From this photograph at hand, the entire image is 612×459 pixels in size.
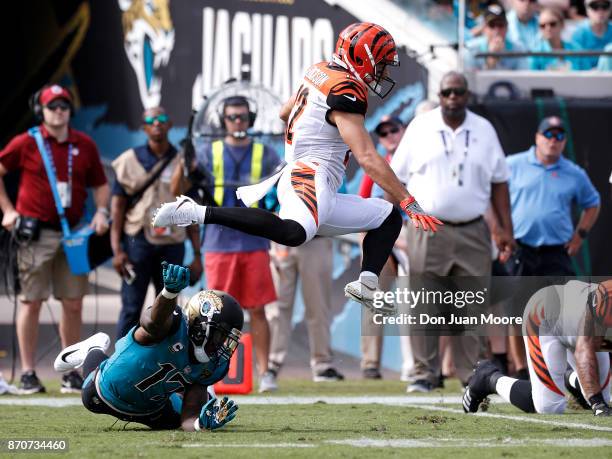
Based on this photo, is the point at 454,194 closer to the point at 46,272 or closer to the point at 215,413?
the point at 46,272

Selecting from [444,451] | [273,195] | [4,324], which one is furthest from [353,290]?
[4,324]

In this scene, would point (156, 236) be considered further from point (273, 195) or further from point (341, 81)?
point (341, 81)

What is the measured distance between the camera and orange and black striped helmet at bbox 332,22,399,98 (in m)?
7.18

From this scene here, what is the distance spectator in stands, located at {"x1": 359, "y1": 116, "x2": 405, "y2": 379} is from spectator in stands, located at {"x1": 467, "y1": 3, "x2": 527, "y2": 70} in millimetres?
878

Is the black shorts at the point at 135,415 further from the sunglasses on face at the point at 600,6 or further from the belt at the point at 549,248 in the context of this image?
the sunglasses on face at the point at 600,6

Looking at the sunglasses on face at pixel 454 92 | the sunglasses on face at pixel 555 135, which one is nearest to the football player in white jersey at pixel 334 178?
the sunglasses on face at pixel 454 92

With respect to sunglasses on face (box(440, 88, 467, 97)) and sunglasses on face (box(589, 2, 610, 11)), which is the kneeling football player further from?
sunglasses on face (box(589, 2, 610, 11))

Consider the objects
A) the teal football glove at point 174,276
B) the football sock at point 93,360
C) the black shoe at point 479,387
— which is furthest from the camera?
the black shoe at point 479,387

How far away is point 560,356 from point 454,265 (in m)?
2.20

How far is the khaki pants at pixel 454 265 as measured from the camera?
9852mm

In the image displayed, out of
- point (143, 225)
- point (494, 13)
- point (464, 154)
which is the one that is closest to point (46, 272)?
point (143, 225)

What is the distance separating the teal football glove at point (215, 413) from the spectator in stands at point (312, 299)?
4362mm

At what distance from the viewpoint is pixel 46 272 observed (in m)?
10.1

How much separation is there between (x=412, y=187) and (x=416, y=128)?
0.46m
